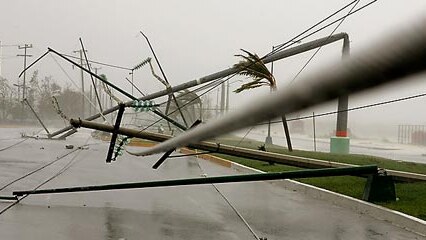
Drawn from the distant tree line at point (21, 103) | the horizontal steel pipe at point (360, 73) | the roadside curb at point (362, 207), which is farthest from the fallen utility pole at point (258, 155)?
the distant tree line at point (21, 103)

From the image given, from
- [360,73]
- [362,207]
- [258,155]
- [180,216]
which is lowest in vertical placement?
[180,216]

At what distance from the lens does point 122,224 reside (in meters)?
6.42

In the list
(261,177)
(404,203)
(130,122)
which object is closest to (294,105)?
(261,177)

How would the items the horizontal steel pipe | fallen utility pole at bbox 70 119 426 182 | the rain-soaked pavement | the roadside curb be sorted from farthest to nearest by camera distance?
fallen utility pole at bbox 70 119 426 182 → the roadside curb → the rain-soaked pavement → the horizontal steel pipe

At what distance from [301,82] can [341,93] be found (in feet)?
0.37

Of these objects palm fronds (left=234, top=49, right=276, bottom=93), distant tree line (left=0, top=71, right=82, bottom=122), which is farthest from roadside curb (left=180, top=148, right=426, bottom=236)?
distant tree line (left=0, top=71, right=82, bottom=122)

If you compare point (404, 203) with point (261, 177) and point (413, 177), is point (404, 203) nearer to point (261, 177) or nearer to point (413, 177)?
point (413, 177)

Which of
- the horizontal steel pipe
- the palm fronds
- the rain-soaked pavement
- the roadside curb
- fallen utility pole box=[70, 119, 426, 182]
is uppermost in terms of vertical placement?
the palm fronds

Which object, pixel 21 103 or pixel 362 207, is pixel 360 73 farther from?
pixel 21 103

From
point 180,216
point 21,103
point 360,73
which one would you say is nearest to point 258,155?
point 180,216

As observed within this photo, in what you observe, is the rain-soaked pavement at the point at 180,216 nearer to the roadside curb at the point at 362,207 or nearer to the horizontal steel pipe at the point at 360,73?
the roadside curb at the point at 362,207

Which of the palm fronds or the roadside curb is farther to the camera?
the palm fronds

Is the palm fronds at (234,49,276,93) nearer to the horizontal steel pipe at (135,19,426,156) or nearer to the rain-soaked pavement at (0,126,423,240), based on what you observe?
the rain-soaked pavement at (0,126,423,240)

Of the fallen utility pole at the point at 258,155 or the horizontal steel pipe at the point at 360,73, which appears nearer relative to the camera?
the horizontal steel pipe at the point at 360,73
